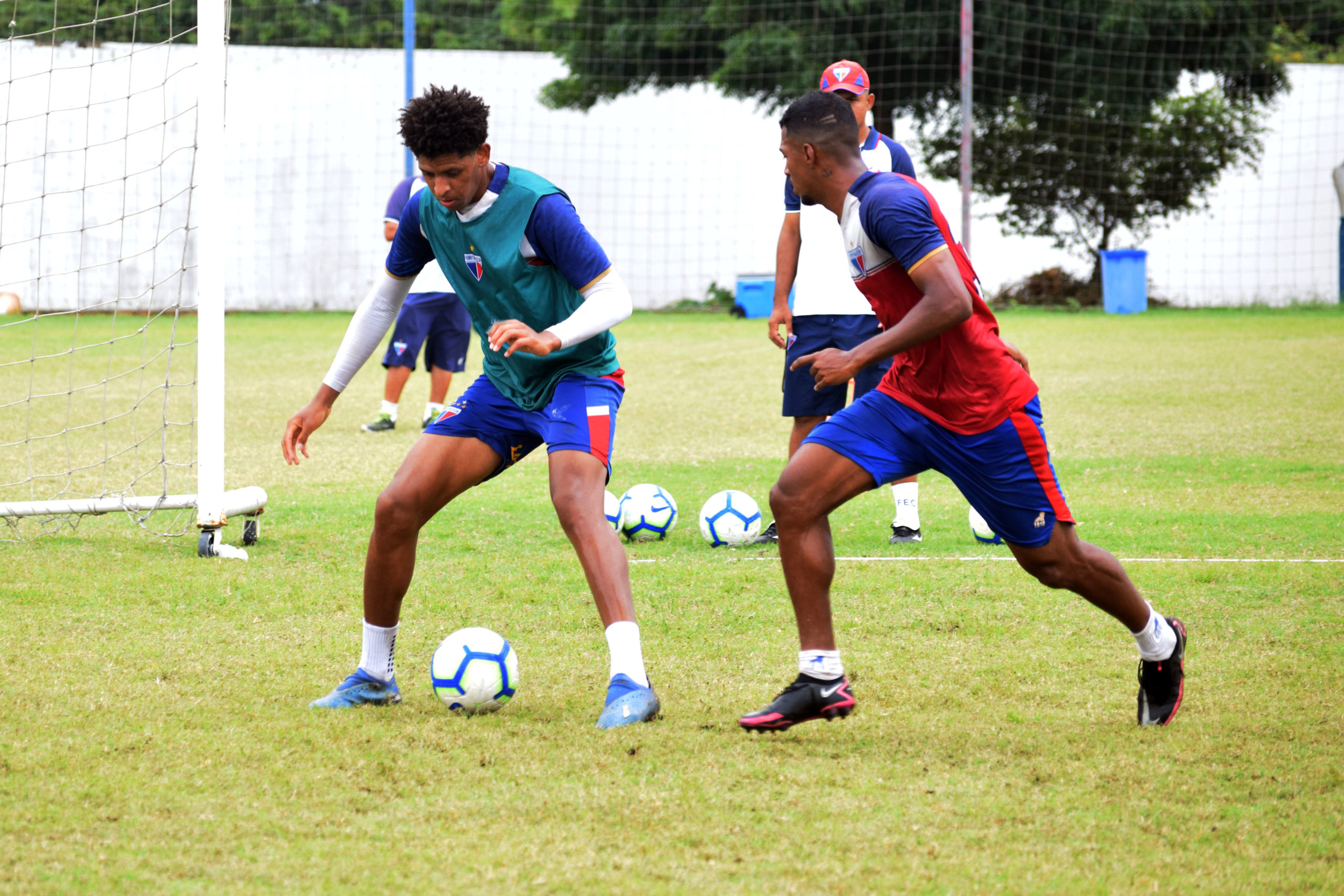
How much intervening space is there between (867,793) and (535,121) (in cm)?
2472

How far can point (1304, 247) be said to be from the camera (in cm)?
2411

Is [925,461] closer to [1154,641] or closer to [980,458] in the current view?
[980,458]

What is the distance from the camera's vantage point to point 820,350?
6488 mm

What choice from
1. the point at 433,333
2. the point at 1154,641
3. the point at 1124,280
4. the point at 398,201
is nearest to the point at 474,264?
the point at 1154,641

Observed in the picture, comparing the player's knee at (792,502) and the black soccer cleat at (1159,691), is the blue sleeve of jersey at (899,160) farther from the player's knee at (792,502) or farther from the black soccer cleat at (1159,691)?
the black soccer cleat at (1159,691)

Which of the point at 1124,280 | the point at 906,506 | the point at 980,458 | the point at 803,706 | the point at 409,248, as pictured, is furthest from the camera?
the point at 1124,280

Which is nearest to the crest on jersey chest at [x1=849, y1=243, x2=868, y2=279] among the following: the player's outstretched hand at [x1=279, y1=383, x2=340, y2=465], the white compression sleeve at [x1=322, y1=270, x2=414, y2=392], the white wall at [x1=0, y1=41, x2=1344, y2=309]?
the white compression sleeve at [x1=322, y1=270, x2=414, y2=392]

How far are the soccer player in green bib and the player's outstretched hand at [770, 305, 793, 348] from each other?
90.1 inches

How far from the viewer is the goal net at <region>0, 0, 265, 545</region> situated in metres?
6.22

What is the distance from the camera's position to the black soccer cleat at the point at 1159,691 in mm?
3775

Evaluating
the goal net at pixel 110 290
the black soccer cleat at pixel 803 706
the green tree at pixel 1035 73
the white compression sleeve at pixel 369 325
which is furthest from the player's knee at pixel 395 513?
the green tree at pixel 1035 73

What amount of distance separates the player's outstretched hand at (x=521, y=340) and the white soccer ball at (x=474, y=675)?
0.92 m

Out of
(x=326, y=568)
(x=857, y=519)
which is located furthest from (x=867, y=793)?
(x=857, y=519)

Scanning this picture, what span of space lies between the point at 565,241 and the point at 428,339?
23.1 ft
